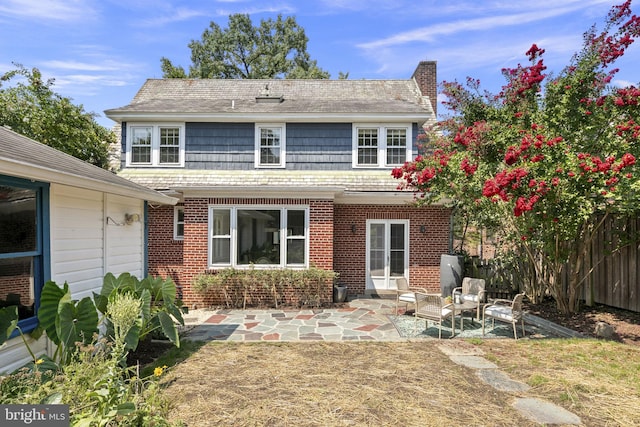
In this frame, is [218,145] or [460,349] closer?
[460,349]

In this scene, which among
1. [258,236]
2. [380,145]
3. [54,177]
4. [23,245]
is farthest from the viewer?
[380,145]

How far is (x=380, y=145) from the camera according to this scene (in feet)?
39.1

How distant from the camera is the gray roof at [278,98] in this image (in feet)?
38.9

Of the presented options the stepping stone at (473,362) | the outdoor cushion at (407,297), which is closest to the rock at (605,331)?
the stepping stone at (473,362)

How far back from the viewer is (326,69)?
105 feet

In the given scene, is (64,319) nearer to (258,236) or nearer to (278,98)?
(258,236)

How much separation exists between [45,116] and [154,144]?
4164mm

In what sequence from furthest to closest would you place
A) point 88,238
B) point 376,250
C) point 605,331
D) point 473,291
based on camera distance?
point 376,250 < point 473,291 < point 605,331 < point 88,238

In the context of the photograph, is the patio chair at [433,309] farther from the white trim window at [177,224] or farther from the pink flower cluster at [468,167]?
the white trim window at [177,224]

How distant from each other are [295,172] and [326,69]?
2329cm

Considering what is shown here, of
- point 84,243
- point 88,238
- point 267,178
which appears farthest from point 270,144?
point 84,243

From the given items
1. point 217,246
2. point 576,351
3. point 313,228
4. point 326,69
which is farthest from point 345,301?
point 326,69

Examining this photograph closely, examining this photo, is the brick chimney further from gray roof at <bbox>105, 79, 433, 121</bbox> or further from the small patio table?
the small patio table

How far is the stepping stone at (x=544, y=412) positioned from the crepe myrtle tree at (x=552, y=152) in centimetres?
295
